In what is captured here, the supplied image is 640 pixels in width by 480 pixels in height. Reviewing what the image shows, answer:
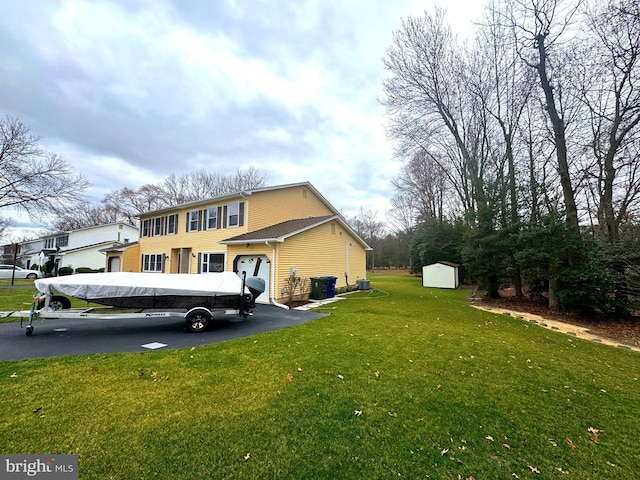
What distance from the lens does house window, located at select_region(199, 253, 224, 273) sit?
1412 cm

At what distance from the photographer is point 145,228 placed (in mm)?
19578

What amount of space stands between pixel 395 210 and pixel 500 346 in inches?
1268

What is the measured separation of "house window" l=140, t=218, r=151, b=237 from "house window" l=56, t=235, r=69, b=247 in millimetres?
19204

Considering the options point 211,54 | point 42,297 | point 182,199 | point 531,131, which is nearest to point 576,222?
point 531,131

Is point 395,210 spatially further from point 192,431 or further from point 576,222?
point 192,431

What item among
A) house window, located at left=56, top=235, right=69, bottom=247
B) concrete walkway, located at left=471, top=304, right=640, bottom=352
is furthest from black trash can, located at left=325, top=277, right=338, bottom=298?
→ house window, located at left=56, top=235, right=69, bottom=247

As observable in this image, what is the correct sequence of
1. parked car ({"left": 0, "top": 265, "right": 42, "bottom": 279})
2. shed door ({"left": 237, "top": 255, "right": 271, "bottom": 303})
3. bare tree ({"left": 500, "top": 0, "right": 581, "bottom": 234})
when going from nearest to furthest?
bare tree ({"left": 500, "top": 0, "right": 581, "bottom": 234}), shed door ({"left": 237, "top": 255, "right": 271, "bottom": 303}), parked car ({"left": 0, "top": 265, "right": 42, "bottom": 279})

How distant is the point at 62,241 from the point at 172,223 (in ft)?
82.8

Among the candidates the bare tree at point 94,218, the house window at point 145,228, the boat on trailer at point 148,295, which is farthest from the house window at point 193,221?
the bare tree at point 94,218

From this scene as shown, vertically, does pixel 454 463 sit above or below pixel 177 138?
below

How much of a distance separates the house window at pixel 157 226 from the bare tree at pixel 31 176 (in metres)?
4.61

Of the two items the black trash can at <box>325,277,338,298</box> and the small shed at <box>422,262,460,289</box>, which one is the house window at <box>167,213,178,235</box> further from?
the small shed at <box>422,262,460,289</box>

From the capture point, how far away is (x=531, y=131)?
13.6 meters

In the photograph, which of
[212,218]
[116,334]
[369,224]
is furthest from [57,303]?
[369,224]
